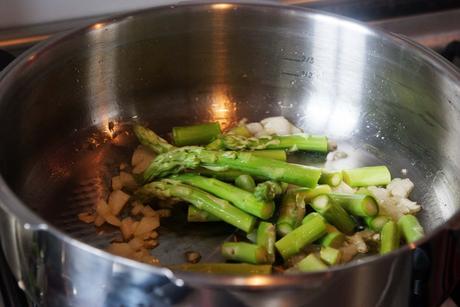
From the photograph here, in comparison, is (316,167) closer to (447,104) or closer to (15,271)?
(447,104)

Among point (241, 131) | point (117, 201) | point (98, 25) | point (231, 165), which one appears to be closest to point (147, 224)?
point (117, 201)

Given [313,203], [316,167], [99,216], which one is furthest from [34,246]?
[316,167]

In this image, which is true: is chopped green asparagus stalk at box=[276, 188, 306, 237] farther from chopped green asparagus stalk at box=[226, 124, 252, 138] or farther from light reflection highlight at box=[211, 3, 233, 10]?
light reflection highlight at box=[211, 3, 233, 10]

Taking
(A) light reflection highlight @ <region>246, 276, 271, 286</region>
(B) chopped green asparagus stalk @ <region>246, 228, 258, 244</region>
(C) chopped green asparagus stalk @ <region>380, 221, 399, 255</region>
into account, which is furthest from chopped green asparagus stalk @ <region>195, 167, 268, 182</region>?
(A) light reflection highlight @ <region>246, 276, 271, 286</region>

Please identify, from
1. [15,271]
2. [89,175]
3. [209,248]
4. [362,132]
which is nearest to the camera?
[15,271]

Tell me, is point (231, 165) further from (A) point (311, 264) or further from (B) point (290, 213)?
(A) point (311, 264)
